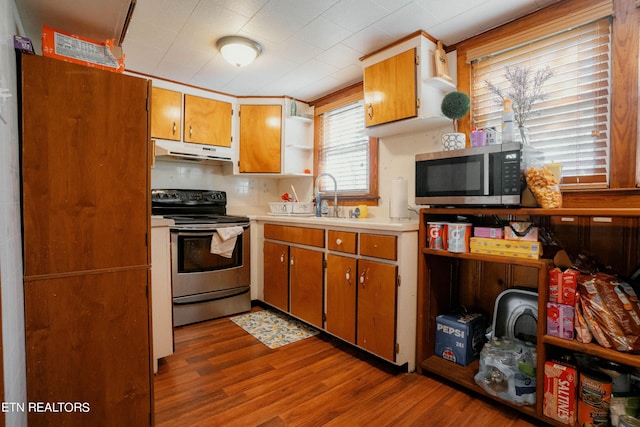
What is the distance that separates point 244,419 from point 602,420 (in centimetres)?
159

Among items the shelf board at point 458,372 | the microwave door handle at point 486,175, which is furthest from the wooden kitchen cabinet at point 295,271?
the microwave door handle at point 486,175

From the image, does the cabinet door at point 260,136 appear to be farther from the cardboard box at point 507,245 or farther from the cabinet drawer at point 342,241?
the cardboard box at point 507,245

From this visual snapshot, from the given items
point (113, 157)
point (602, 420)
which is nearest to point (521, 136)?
point (602, 420)

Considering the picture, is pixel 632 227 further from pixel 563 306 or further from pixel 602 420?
pixel 602 420

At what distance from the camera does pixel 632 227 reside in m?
1.57

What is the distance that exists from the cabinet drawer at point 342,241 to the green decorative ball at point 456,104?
0.98 m

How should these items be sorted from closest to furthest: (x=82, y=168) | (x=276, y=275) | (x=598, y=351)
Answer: (x=82, y=168) < (x=598, y=351) < (x=276, y=275)

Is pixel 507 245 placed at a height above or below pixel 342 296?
above

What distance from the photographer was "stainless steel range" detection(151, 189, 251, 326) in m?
2.71

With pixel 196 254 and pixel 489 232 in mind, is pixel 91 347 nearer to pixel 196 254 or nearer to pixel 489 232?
pixel 196 254

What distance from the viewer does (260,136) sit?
11.2 ft

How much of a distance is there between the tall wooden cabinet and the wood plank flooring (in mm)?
381

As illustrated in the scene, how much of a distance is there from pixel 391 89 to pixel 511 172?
44.4 inches

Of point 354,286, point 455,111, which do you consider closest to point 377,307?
point 354,286
